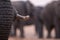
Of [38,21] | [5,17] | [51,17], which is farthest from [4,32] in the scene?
[38,21]

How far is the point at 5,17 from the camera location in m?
0.76

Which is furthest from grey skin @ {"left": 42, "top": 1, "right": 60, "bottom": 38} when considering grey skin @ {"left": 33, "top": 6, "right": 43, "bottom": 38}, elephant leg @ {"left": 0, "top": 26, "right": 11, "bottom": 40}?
elephant leg @ {"left": 0, "top": 26, "right": 11, "bottom": 40}

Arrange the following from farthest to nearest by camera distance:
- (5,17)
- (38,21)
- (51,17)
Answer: (38,21) < (51,17) < (5,17)

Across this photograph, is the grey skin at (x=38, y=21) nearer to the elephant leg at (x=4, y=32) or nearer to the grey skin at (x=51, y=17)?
the grey skin at (x=51, y=17)

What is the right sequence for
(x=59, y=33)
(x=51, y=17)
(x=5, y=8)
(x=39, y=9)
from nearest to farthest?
1. (x=5, y=8)
2. (x=59, y=33)
3. (x=51, y=17)
4. (x=39, y=9)

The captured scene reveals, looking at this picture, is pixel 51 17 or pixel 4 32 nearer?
pixel 4 32

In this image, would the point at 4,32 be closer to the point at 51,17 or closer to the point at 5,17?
the point at 5,17

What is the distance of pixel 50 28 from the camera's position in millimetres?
3713

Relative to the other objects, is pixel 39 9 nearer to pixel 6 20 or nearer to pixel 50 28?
pixel 50 28

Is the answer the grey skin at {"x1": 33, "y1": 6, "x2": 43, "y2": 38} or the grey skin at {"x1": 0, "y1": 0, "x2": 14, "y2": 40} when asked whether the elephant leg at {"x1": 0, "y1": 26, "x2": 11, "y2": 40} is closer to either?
the grey skin at {"x1": 0, "y1": 0, "x2": 14, "y2": 40}

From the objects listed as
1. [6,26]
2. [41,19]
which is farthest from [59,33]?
[6,26]

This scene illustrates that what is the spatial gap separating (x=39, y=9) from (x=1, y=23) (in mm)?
3199

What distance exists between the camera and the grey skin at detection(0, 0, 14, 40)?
753mm

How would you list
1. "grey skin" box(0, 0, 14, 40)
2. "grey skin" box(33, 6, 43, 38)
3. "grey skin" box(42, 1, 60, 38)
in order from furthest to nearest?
"grey skin" box(33, 6, 43, 38), "grey skin" box(42, 1, 60, 38), "grey skin" box(0, 0, 14, 40)
